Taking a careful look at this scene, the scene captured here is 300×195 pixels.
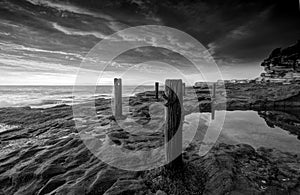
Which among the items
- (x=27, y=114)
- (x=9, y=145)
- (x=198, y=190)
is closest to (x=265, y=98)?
(x=198, y=190)


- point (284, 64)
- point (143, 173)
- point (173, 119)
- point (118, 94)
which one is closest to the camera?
point (173, 119)

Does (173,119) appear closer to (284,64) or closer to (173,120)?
(173,120)

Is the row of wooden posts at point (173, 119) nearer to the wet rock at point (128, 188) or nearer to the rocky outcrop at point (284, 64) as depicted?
the wet rock at point (128, 188)

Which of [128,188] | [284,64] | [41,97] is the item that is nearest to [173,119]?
[128,188]

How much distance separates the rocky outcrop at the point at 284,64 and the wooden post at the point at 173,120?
106ft

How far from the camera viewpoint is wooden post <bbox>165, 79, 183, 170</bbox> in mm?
3033

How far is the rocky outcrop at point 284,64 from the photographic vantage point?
25391mm

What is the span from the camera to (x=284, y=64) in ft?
93.2

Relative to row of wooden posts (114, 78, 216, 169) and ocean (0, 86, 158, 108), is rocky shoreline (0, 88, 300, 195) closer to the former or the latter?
row of wooden posts (114, 78, 216, 169)

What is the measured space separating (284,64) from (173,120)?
37726 mm

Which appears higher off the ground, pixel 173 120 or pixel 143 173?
pixel 173 120

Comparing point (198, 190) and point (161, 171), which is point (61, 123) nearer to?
point (161, 171)

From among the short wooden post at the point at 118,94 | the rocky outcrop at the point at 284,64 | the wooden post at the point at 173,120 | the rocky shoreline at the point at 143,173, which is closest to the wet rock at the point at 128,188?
the rocky shoreline at the point at 143,173

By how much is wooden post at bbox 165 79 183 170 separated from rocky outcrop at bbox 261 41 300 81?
32181 mm
